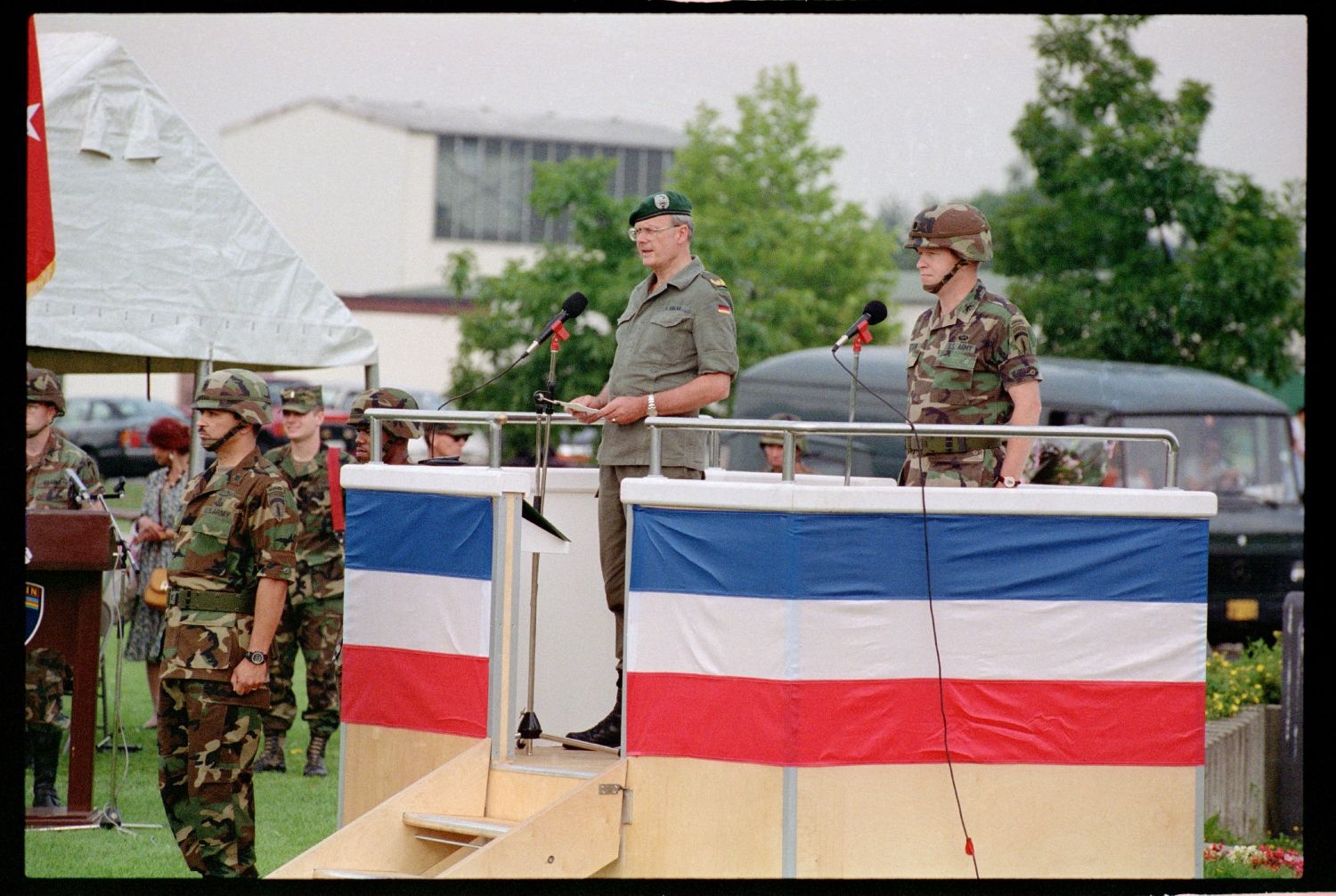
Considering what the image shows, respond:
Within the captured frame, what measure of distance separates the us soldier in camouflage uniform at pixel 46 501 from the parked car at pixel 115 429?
22.9 metres

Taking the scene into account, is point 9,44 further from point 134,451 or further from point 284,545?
point 134,451

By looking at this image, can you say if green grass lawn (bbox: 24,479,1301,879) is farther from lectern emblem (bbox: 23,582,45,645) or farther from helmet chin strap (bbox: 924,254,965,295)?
helmet chin strap (bbox: 924,254,965,295)

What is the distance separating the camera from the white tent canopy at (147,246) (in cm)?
1105

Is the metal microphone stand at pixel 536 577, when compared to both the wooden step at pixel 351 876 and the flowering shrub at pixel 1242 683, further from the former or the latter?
the flowering shrub at pixel 1242 683

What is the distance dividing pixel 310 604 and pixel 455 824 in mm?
4656

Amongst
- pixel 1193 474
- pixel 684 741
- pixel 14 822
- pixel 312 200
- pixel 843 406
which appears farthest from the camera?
pixel 312 200

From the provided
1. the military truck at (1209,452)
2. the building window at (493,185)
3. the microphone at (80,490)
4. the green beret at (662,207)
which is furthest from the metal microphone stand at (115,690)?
the building window at (493,185)

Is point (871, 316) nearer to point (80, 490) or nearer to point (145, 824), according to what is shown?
point (145, 824)

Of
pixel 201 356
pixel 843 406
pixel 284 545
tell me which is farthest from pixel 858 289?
pixel 284 545

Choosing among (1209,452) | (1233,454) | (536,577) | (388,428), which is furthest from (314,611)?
(1233,454)

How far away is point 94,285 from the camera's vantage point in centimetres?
1112

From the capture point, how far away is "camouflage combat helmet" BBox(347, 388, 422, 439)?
915cm

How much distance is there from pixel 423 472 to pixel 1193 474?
12.0m

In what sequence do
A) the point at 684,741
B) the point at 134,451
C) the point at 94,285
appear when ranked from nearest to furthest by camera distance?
the point at 684,741 → the point at 94,285 → the point at 134,451
